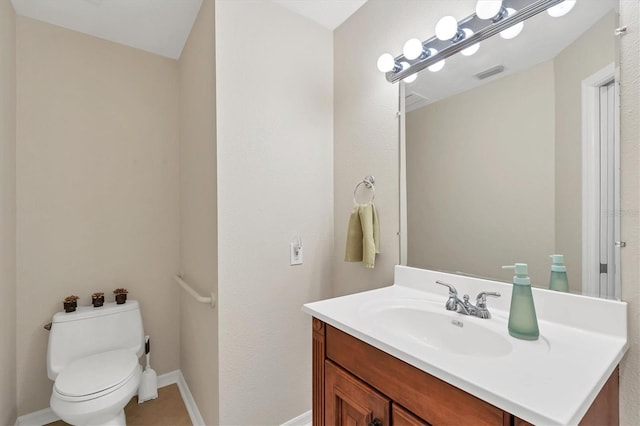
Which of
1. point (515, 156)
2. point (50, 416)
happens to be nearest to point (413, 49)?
point (515, 156)

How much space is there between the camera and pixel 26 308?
1761mm

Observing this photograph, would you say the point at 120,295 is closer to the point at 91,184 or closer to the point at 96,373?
the point at 96,373

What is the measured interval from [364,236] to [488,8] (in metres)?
1.02

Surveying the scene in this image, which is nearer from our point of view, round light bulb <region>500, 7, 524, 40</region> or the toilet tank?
round light bulb <region>500, 7, 524, 40</region>

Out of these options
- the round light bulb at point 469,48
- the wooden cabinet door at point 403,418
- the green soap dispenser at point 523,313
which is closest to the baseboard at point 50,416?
the wooden cabinet door at point 403,418

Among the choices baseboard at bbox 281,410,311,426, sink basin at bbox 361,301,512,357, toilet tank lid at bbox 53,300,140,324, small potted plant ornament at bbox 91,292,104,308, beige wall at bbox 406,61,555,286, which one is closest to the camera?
sink basin at bbox 361,301,512,357

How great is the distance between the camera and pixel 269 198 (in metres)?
1.57

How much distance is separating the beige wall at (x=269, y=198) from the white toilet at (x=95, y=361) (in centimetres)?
57

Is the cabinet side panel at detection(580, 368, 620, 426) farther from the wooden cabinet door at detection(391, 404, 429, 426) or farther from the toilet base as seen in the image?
the toilet base

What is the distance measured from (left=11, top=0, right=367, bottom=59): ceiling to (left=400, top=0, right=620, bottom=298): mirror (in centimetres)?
72

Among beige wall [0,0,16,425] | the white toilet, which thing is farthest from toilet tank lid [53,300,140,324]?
beige wall [0,0,16,425]

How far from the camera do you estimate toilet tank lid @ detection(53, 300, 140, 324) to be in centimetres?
175

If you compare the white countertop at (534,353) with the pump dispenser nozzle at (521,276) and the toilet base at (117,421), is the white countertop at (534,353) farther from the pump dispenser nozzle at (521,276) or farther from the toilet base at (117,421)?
the toilet base at (117,421)

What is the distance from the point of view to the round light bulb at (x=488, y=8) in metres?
1.01
